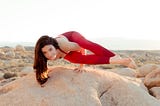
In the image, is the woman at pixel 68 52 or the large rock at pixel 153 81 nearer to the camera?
the woman at pixel 68 52

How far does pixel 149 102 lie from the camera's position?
7664 mm

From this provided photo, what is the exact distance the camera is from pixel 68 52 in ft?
24.6

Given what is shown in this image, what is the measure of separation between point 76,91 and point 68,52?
2.57 feet

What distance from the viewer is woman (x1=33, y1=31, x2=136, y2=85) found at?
711 cm

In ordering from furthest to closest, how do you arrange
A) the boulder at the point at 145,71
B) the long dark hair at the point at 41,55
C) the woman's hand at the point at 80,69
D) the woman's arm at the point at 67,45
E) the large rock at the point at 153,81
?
the boulder at the point at 145,71 < the large rock at the point at 153,81 < the woman's hand at the point at 80,69 < the woman's arm at the point at 67,45 < the long dark hair at the point at 41,55

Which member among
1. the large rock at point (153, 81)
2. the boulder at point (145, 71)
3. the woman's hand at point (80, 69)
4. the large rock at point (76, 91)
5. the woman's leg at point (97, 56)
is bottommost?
the boulder at point (145, 71)

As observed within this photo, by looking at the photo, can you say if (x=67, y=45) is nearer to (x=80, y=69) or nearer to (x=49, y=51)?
(x=49, y=51)

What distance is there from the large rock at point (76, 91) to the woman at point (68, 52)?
0.26m

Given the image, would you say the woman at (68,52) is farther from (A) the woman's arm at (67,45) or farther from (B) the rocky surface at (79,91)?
(B) the rocky surface at (79,91)

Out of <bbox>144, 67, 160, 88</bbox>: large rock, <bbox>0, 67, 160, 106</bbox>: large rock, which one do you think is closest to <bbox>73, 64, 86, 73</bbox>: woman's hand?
<bbox>0, 67, 160, 106</bbox>: large rock

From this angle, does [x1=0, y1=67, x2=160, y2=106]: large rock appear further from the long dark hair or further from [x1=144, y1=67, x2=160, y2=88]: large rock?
[x1=144, y1=67, x2=160, y2=88]: large rock

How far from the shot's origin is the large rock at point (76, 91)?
6.97 meters

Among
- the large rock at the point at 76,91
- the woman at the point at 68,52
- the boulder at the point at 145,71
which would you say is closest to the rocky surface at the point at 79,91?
the large rock at the point at 76,91

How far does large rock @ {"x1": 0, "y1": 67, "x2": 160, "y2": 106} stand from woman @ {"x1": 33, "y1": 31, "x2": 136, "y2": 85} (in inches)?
10.3
